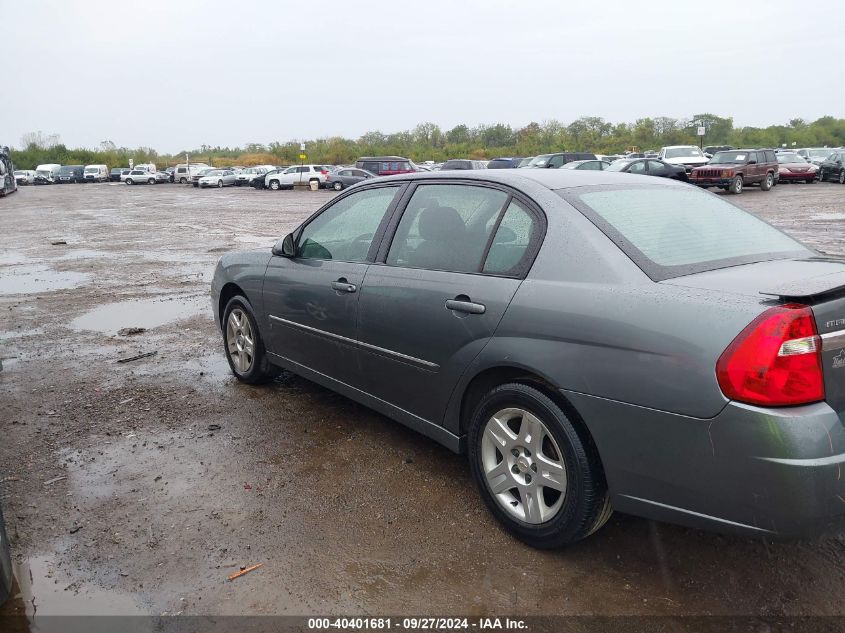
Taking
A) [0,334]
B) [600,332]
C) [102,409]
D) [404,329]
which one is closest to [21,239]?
[0,334]

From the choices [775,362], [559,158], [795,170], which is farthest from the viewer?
[795,170]

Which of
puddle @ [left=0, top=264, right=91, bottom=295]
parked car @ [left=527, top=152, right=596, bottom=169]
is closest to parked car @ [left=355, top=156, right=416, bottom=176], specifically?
parked car @ [left=527, top=152, right=596, bottom=169]

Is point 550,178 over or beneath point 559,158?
beneath

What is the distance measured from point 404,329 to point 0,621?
2.13 metres

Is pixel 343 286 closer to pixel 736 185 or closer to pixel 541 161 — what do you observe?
pixel 736 185

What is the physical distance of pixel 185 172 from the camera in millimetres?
59375

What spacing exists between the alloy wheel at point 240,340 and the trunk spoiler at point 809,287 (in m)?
3.72

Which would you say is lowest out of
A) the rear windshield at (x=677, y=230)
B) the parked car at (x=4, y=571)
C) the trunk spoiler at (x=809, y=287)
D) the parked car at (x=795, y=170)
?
the parked car at (x=4, y=571)

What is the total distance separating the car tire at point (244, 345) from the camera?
522 cm

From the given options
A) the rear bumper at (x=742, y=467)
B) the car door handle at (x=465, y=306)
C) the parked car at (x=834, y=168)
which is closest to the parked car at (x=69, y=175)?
the parked car at (x=834, y=168)

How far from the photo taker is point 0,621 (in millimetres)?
2750

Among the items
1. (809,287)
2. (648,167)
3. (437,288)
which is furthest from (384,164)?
(809,287)

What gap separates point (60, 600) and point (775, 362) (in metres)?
2.91

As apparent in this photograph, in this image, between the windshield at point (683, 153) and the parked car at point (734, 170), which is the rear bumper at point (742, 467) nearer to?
the parked car at point (734, 170)
